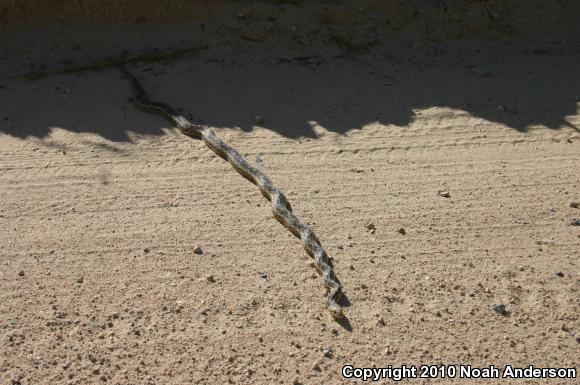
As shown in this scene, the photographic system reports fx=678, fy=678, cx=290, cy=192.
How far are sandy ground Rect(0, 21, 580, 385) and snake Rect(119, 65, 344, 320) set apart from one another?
105mm

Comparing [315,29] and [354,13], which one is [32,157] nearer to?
[315,29]

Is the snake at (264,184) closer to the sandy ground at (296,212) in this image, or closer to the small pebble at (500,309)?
the sandy ground at (296,212)

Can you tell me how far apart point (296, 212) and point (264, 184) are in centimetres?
45

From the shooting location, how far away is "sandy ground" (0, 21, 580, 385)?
4875mm

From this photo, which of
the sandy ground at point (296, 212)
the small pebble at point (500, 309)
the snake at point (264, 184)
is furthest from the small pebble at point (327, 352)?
the small pebble at point (500, 309)

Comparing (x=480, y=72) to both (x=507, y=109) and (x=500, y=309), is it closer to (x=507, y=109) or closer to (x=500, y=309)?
(x=507, y=109)

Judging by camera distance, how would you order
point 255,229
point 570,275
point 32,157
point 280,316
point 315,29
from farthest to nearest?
point 315,29 < point 32,157 < point 255,229 < point 570,275 < point 280,316

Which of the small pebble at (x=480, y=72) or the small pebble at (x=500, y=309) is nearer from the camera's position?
the small pebble at (x=500, y=309)

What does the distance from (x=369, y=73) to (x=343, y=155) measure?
1985 millimetres

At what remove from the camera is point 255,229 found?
6141mm

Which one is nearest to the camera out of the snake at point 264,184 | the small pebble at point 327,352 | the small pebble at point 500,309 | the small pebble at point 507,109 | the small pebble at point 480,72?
the small pebble at point 327,352

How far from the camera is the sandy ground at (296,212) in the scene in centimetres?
488

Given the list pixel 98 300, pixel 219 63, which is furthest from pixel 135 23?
pixel 98 300

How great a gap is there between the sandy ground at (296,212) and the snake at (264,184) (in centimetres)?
10
